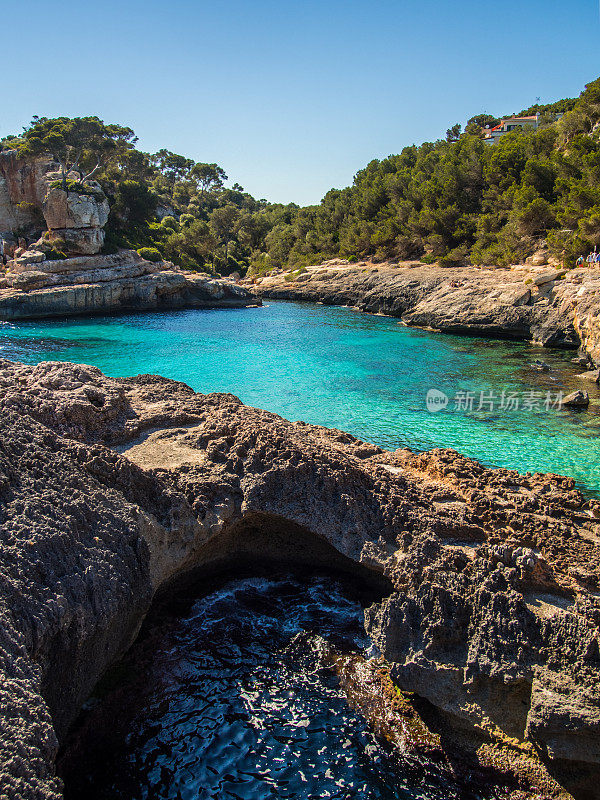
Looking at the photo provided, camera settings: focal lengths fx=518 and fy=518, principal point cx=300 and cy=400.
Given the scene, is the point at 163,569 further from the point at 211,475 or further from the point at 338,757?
the point at 338,757

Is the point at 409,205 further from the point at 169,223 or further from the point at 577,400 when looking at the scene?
the point at 577,400

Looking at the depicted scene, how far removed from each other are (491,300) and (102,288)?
24448mm

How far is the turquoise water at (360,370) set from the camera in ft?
42.3

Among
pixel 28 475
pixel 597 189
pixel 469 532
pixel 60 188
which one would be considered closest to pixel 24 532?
pixel 28 475

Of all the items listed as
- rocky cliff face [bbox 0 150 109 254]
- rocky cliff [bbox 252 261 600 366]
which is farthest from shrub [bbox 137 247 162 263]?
rocky cliff [bbox 252 261 600 366]

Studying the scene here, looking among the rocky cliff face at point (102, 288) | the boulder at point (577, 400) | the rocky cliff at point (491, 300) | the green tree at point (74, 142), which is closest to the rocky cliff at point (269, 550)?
the boulder at point (577, 400)

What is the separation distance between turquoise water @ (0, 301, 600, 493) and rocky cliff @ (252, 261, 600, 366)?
1143mm

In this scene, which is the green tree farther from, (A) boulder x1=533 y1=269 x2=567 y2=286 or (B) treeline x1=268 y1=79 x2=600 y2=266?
(A) boulder x1=533 y1=269 x2=567 y2=286

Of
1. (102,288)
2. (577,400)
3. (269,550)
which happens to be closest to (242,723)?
(269,550)

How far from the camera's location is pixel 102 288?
3456 centimetres

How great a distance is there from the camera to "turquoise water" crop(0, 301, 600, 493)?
42.3 ft

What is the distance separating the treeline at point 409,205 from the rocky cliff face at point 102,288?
11.9ft

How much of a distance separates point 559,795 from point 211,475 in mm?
4677

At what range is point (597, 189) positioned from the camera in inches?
1087
